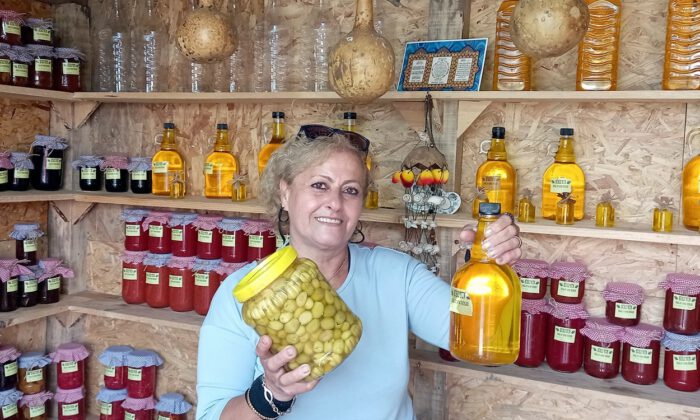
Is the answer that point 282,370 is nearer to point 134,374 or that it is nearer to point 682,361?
point 682,361

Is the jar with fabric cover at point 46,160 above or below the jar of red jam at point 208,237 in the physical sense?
above

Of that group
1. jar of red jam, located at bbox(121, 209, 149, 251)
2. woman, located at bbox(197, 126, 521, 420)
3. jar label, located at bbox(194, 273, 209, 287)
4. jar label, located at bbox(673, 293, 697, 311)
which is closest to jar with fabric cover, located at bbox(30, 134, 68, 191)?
jar of red jam, located at bbox(121, 209, 149, 251)

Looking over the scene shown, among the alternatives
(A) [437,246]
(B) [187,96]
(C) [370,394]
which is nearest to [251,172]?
(B) [187,96]

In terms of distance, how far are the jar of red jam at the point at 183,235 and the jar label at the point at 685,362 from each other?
147 centimetres

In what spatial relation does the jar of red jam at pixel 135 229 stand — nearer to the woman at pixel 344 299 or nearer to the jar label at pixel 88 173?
the jar label at pixel 88 173

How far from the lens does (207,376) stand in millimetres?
1132

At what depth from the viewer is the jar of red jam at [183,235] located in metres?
2.12

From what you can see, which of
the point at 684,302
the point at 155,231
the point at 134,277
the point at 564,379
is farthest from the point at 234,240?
the point at 684,302

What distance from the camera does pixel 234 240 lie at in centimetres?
204

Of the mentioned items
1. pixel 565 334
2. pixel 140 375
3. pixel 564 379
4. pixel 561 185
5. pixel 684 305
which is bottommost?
pixel 140 375

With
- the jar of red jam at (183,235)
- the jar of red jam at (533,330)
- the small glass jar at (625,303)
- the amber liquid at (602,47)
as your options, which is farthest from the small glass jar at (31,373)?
the amber liquid at (602,47)

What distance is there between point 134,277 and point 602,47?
165 cm

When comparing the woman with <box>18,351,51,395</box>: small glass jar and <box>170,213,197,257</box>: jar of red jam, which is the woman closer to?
<box>170,213,197,257</box>: jar of red jam

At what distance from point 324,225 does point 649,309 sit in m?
1.01
